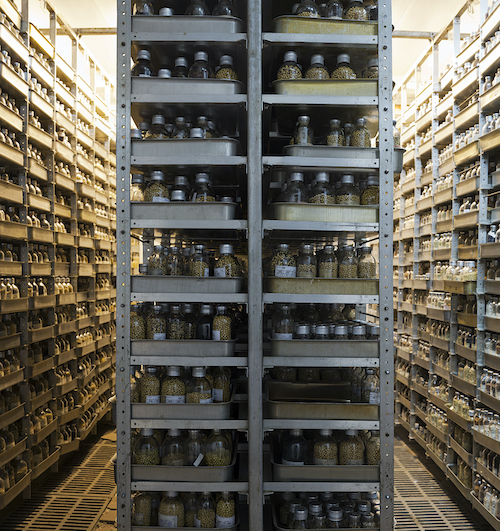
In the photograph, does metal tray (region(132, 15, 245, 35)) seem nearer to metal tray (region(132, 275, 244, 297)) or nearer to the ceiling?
metal tray (region(132, 275, 244, 297))

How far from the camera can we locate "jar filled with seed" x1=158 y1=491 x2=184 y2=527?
86.1 inches

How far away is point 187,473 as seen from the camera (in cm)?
219

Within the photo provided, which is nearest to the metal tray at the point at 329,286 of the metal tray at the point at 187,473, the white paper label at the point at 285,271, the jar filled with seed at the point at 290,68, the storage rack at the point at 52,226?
the white paper label at the point at 285,271

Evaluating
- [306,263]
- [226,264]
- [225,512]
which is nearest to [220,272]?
[226,264]

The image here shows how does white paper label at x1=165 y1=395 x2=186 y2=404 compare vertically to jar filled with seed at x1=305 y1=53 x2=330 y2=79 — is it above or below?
below

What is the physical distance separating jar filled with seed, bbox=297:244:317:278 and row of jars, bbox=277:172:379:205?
0.75ft

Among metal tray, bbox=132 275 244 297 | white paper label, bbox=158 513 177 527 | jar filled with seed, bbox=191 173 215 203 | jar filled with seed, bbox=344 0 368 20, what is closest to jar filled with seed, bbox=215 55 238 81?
jar filled with seed, bbox=191 173 215 203

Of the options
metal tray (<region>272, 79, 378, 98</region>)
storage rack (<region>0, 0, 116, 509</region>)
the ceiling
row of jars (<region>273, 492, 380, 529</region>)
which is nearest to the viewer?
row of jars (<region>273, 492, 380, 529</region>)

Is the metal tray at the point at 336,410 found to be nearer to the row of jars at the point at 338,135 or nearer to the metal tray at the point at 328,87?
the row of jars at the point at 338,135

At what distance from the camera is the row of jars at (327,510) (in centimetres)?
216

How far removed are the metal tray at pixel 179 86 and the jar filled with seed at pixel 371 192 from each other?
2.52ft

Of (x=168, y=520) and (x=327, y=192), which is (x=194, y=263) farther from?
(x=168, y=520)

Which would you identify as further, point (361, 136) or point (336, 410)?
point (361, 136)

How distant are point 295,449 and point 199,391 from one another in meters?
0.51
